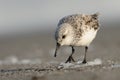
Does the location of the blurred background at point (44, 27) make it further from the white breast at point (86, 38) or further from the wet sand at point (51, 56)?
the white breast at point (86, 38)

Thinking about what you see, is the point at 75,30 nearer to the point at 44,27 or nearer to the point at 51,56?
the point at 51,56

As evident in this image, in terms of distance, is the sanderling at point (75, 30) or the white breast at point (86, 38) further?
the white breast at point (86, 38)

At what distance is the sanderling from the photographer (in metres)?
15.5

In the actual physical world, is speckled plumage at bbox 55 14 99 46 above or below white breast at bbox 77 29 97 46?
above

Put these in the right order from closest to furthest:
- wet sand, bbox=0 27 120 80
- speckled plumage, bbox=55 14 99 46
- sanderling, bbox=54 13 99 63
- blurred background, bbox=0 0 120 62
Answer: wet sand, bbox=0 27 120 80 < sanderling, bbox=54 13 99 63 < speckled plumage, bbox=55 14 99 46 < blurred background, bbox=0 0 120 62

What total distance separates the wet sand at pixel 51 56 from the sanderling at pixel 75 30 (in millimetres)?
695

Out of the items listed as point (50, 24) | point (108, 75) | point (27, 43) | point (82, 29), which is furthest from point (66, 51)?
point (50, 24)

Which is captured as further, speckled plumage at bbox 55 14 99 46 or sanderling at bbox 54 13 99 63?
speckled plumage at bbox 55 14 99 46

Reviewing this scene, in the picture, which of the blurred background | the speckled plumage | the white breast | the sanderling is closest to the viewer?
the sanderling

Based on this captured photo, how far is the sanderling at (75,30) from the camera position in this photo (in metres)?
15.5

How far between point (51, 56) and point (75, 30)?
5902mm

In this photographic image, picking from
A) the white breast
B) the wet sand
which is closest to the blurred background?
the wet sand

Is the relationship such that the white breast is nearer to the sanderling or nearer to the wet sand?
the sanderling

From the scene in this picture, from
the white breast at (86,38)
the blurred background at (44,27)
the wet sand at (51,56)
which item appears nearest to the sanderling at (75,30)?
the white breast at (86,38)
